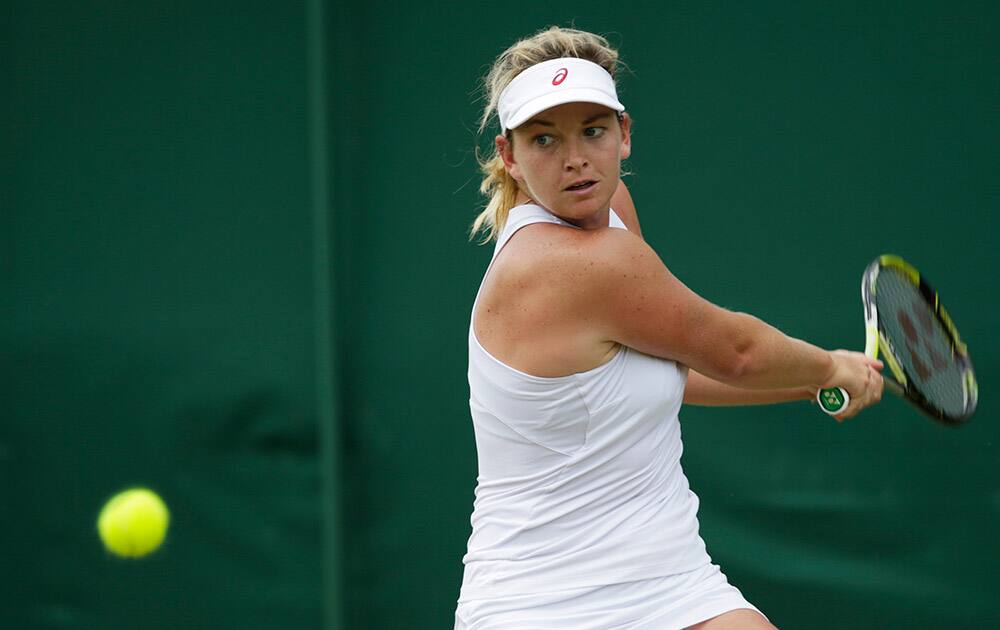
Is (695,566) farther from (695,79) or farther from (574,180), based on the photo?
(695,79)

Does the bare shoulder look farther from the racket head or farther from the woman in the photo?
the racket head

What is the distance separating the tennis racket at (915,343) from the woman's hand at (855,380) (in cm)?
9

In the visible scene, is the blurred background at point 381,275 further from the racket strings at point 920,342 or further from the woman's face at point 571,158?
the woman's face at point 571,158

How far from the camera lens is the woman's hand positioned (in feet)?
6.75

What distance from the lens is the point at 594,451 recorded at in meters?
1.85

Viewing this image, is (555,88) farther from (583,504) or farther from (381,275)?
(381,275)

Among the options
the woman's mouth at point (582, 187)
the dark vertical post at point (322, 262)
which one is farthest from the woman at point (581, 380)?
the dark vertical post at point (322, 262)

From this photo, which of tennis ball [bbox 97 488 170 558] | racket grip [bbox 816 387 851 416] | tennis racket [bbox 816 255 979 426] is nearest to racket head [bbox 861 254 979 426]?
tennis racket [bbox 816 255 979 426]

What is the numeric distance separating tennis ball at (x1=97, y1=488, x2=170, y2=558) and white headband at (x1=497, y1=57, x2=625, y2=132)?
5.88ft

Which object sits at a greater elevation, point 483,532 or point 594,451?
point 594,451

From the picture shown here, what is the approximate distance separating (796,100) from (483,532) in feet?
4.79

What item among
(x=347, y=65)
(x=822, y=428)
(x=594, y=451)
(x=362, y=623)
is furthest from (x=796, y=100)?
(x=362, y=623)

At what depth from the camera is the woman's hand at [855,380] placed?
206 centimetres

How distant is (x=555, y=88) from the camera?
6.01 feet
